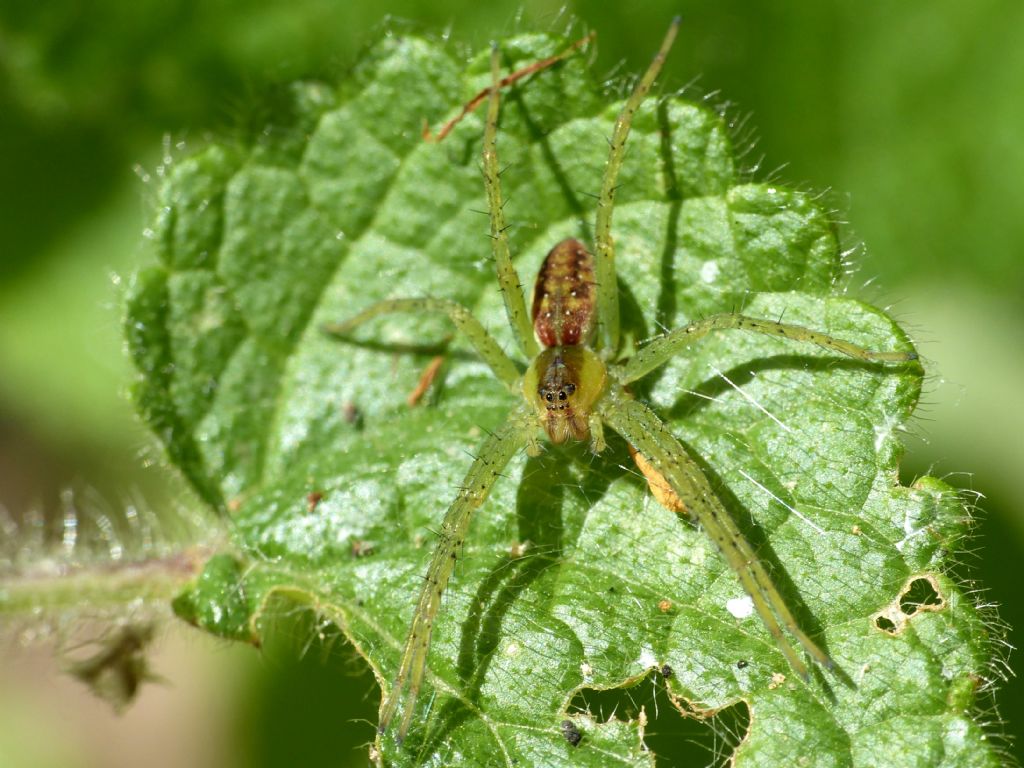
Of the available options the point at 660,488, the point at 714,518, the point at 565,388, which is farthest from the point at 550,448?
the point at 714,518

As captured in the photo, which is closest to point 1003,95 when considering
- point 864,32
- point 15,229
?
point 864,32

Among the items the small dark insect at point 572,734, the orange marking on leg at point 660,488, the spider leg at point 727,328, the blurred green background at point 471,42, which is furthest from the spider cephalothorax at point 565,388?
the blurred green background at point 471,42

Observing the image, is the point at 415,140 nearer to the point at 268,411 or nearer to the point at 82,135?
the point at 268,411

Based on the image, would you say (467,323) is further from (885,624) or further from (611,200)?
(885,624)

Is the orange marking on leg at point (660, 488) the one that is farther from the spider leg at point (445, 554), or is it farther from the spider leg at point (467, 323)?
the spider leg at point (467, 323)

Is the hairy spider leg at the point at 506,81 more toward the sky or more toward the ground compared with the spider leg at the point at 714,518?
more toward the sky
